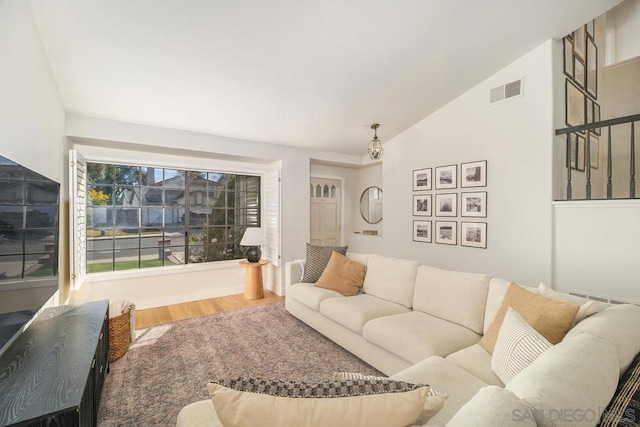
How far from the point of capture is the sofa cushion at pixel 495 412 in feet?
2.28

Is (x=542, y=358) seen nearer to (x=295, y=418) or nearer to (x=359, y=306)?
(x=295, y=418)

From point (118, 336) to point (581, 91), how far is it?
19.0 feet

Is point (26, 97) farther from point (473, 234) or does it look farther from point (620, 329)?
point (473, 234)

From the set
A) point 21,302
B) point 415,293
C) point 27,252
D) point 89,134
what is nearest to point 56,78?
point 89,134

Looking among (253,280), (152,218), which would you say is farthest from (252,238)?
(152,218)

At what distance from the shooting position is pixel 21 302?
1.46 metres

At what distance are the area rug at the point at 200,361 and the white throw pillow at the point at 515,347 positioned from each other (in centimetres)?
113

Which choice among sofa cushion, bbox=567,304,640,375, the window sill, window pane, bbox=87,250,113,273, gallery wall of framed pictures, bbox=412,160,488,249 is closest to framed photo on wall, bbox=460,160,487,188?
gallery wall of framed pictures, bbox=412,160,488,249

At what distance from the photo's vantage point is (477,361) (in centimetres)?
168

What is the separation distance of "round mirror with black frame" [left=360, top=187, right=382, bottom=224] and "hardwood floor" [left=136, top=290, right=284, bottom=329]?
97.5 inches

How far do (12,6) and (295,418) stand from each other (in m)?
2.53

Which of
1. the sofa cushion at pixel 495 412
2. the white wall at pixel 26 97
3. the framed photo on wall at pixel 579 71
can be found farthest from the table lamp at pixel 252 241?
the framed photo on wall at pixel 579 71

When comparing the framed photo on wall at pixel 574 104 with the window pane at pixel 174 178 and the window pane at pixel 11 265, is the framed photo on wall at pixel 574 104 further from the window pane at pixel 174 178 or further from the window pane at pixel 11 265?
the window pane at pixel 174 178

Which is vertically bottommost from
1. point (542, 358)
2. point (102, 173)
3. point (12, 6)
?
point (542, 358)
